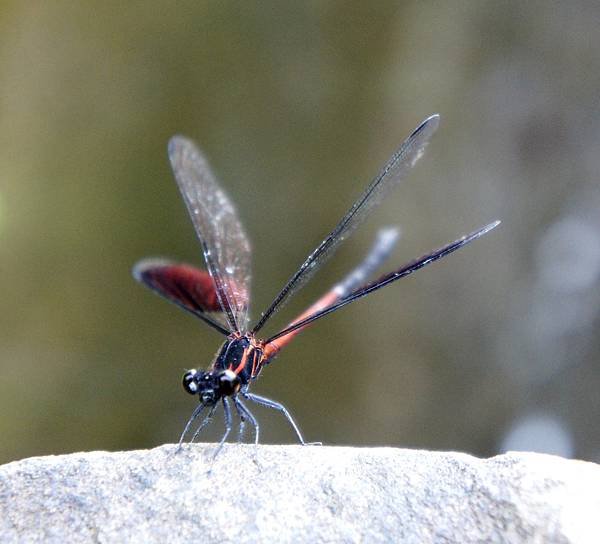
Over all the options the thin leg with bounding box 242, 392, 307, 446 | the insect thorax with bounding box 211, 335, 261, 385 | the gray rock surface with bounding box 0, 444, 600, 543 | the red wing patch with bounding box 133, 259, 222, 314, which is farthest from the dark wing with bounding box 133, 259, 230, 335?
Result: the gray rock surface with bounding box 0, 444, 600, 543

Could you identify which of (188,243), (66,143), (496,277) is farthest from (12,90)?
(496,277)

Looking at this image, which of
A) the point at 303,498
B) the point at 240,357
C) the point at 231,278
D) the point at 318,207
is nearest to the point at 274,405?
the point at 240,357

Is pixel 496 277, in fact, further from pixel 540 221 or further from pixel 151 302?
pixel 151 302

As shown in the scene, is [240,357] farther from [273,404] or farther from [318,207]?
[318,207]

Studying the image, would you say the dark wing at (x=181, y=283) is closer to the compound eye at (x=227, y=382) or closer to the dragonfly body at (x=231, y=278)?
the dragonfly body at (x=231, y=278)

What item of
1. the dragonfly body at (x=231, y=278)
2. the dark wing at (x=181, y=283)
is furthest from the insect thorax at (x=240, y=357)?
the dark wing at (x=181, y=283)

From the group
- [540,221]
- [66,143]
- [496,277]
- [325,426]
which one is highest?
[66,143]
